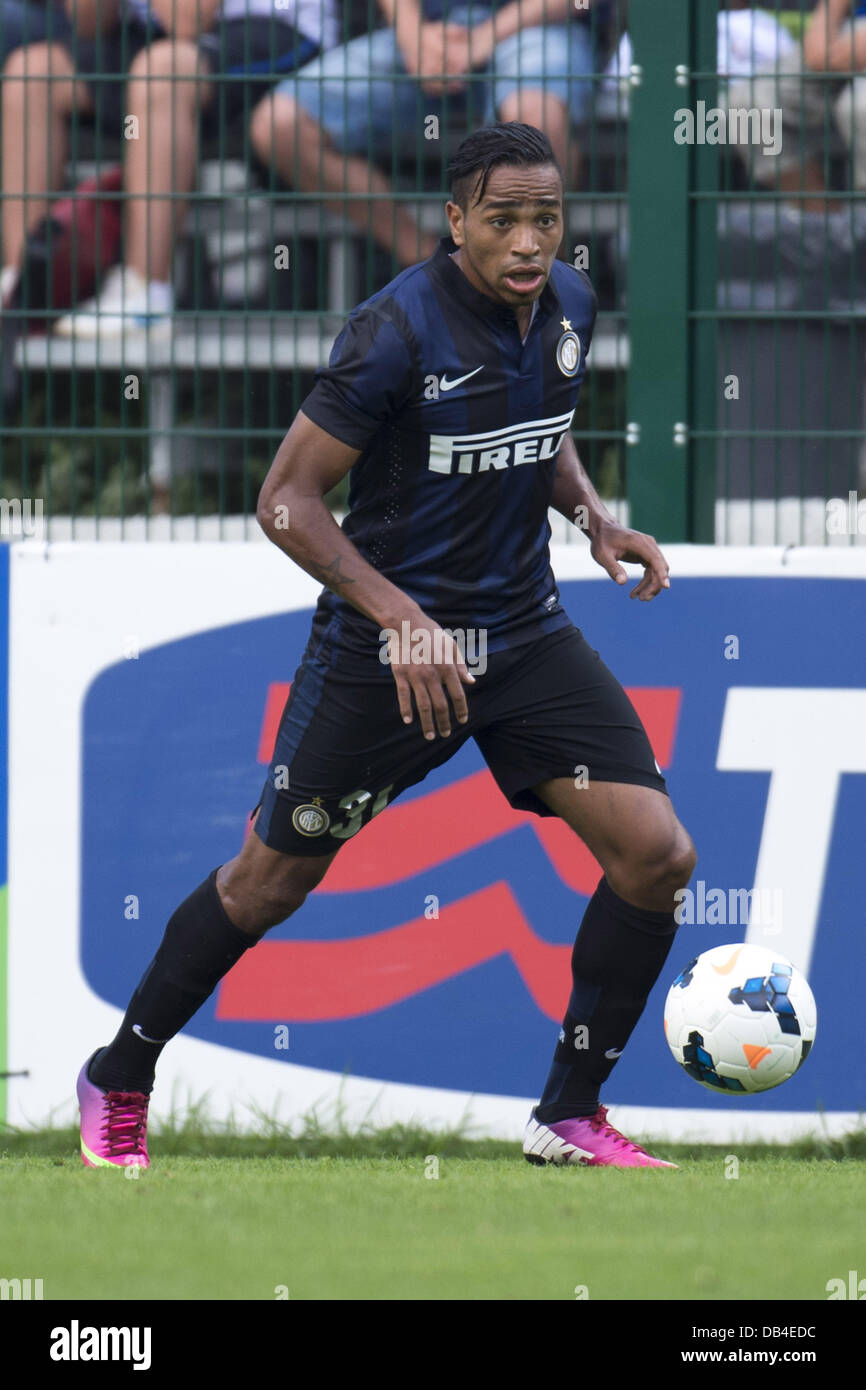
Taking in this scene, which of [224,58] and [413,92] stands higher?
[224,58]

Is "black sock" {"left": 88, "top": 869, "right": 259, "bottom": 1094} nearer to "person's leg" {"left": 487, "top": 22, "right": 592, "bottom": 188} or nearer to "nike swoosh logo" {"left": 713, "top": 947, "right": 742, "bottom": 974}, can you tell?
"nike swoosh logo" {"left": 713, "top": 947, "right": 742, "bottom": 974}

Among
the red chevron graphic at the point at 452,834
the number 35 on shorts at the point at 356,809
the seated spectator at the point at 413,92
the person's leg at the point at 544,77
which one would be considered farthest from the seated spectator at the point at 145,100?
the number 35 on shorts at the point at 356,809

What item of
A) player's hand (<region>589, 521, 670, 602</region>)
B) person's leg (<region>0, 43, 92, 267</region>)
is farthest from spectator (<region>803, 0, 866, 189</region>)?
person's leg (<region>0, 43, 92, 267</region>)

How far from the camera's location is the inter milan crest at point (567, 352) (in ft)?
15.7

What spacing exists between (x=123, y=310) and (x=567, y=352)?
165 centimetres

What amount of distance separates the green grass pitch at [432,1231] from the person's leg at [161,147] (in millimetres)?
2424

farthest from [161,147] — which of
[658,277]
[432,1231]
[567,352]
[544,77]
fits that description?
[432,1231]

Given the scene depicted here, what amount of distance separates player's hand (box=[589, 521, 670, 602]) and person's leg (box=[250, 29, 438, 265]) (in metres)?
1.21

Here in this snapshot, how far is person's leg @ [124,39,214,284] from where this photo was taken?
586 cm

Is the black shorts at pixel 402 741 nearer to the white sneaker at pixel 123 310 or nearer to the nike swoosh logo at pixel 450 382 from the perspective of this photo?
the nike swoosh logo at pixel 450 382

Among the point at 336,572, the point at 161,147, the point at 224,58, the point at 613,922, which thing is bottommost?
the point at 613,922

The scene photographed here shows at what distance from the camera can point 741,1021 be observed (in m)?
4.78

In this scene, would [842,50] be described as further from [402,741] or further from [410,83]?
[402,741]

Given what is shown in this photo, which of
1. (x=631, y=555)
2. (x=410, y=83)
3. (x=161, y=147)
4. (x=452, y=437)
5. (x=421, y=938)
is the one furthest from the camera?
(x=161, y=147)
